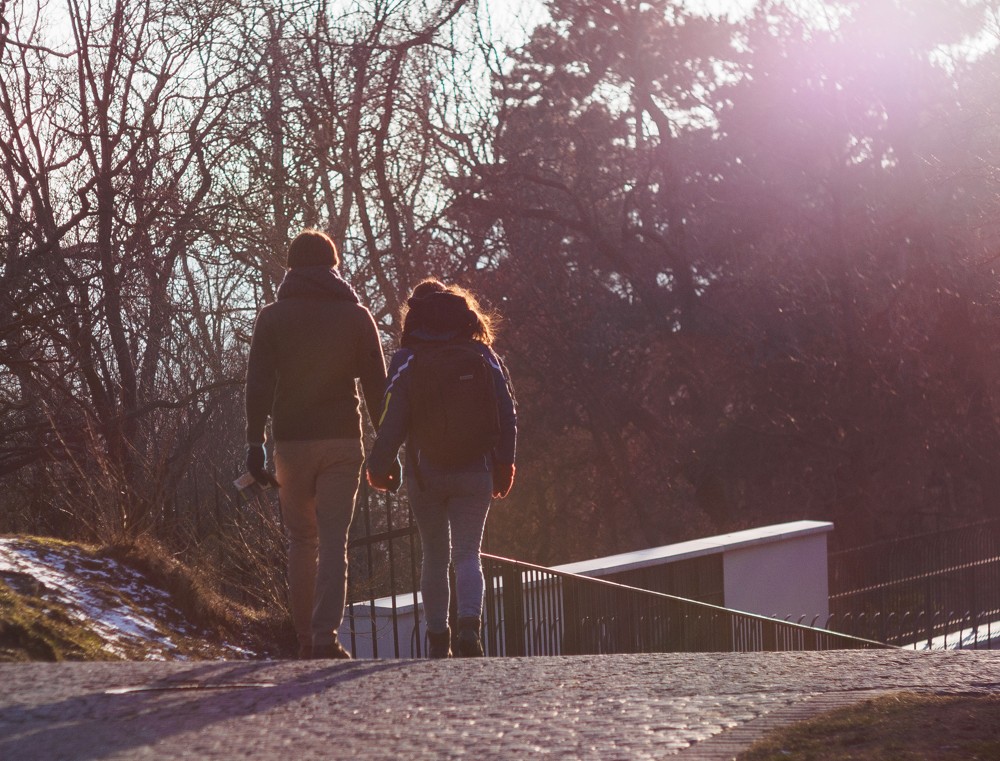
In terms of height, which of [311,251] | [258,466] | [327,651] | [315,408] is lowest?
[327,651]

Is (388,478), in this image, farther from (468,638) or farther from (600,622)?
(600,622)

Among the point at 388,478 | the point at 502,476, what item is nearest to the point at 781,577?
the point at 502,476

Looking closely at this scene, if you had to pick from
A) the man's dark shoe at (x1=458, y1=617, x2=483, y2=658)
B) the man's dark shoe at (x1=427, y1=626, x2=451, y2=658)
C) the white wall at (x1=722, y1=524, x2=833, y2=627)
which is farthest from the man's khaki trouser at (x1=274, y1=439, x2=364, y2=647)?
the white wall at (x1=722, y1=524, x2=833, y2=627)

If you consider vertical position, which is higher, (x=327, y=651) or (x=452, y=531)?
(x=452, y=531)

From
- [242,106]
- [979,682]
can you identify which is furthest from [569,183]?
[979,682]

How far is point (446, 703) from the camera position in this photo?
4520mm

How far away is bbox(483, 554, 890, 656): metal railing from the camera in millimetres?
8797

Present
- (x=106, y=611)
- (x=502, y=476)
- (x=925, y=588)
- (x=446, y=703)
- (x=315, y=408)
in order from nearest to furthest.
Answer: (x=446, y=703) → (x=315, y=408) → (x=502, y=476) → (x=106, y=611) → (x=925, y=588)

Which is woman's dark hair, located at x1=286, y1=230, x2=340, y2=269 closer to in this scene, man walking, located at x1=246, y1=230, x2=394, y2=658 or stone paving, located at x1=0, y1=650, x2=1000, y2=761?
man walking, located at x1=246, y1=230, x2=394, y2=658

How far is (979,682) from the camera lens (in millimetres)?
4719

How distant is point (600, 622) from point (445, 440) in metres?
3.66

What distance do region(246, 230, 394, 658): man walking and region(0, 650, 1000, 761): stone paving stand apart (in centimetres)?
75

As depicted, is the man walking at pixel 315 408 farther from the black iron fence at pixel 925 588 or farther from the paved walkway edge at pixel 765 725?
the black iron fence at pixel 925 588

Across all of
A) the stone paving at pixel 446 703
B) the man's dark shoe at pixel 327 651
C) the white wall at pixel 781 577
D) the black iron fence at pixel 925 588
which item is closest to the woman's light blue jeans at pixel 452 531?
the man's dark shoe at pixel 327 651
